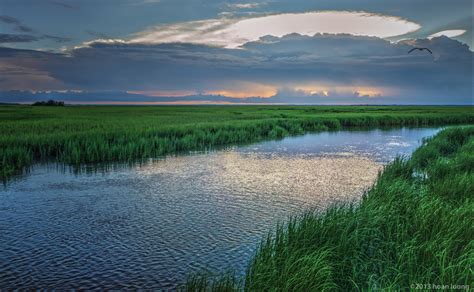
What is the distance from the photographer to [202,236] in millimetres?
9570

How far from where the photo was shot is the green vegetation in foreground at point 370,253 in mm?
5684

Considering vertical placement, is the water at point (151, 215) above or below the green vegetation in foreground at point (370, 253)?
below

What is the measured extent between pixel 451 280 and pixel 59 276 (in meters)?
7.07

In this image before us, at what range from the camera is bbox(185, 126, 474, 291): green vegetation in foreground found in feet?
18.6

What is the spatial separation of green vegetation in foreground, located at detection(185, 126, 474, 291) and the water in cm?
146

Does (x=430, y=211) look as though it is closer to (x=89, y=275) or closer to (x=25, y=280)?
(x=89, y=275)

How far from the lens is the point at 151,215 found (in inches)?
449

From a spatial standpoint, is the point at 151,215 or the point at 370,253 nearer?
the point at 370,253

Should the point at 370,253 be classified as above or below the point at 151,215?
above

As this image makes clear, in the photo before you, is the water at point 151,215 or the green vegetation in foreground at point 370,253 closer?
the green vegetation in foreground at point 370,253

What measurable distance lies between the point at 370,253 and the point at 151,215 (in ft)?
22.4

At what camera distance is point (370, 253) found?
707 cm

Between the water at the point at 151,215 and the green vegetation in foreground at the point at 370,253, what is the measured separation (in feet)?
4.79

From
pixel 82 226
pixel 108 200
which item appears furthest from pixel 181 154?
pixel 82 226
